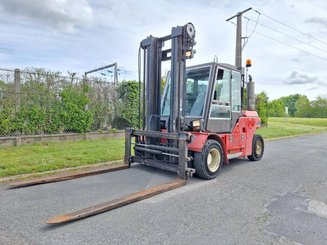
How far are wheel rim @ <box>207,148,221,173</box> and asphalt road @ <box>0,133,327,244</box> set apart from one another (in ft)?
0.83

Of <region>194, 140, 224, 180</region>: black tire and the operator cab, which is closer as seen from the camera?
<region>194, 140, 224, 180</region>: black tire

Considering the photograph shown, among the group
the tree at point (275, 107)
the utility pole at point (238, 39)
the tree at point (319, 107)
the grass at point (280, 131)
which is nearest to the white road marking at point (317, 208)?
the grass at point (280, 131)

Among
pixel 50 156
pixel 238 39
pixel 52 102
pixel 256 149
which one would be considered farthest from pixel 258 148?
pixel 238 39

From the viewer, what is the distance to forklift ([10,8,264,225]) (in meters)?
4.98

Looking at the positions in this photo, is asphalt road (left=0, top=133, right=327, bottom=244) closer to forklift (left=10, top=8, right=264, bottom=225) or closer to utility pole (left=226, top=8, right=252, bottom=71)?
forklift (left=10, top=8, right=264, bottom=225)

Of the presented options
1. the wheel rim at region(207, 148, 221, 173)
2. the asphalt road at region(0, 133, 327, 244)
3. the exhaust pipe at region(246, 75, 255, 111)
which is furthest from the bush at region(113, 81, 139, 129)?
the wheel rim at region(207, 148, 221, 173)

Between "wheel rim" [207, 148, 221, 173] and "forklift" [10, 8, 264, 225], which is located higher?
"forklift" [10, 8, 264, 225]

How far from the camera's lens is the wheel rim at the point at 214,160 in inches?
210

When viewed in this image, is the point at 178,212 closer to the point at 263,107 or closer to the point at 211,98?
the point at 211,98

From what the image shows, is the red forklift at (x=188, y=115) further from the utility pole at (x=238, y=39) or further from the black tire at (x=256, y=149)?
the utility pole at (x=238, y=39)

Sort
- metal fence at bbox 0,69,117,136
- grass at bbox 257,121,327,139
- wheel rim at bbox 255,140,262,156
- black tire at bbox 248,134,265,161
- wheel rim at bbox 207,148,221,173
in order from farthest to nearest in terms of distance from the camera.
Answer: grass at bbox 257,121,327,139, metal fence at bbox 0,69,117,136, wheel rim at bbox 255,140,262,156, black tire at bbox 248,134,265,161, wheel rim at bbox 207,148,221,173

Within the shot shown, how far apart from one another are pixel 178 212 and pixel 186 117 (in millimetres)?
2488

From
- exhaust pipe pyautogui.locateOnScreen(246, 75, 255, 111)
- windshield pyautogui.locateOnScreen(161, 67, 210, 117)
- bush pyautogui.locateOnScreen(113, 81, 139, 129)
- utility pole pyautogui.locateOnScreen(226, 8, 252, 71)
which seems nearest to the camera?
windshield pyautogui.locateOnScreen(161, 67, 210, 117)

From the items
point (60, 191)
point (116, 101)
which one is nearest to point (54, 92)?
point (116, 101)
